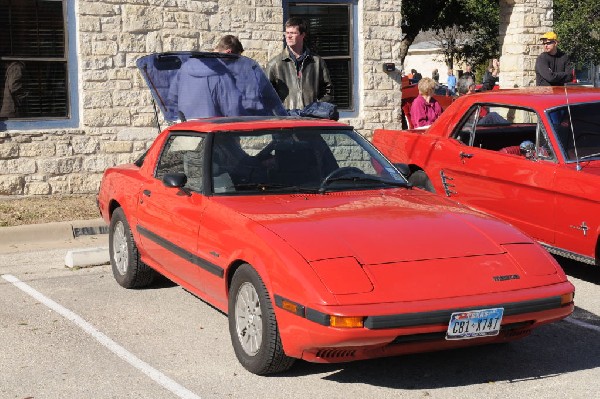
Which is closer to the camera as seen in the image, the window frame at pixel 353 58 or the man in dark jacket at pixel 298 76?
the man in dark jacket at pixel 298 76

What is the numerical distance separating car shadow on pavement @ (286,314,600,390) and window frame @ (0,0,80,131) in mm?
7804

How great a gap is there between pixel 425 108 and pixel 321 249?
9133 millimetres

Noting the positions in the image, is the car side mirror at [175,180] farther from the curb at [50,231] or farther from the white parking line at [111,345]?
the curb at [50,231]

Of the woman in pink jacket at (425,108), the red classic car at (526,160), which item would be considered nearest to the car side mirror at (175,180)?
the red classic car at (526,160)

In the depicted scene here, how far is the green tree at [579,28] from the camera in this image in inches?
1421

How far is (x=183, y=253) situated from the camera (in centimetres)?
670

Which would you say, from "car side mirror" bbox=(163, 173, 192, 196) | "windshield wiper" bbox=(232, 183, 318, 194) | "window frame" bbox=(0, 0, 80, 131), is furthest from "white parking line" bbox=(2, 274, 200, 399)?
"window frame" bbox=(0, 0, 80, 131)

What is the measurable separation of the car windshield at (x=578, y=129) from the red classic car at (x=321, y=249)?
2072mm

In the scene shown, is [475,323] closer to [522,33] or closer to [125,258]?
[125,258]

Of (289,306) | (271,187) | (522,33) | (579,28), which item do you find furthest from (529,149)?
(579,28)

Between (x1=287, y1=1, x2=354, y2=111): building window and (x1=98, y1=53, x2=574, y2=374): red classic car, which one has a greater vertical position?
(x1=287, y1=1, x2=354, y2=111): building window

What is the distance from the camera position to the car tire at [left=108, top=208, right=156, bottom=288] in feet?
25.8

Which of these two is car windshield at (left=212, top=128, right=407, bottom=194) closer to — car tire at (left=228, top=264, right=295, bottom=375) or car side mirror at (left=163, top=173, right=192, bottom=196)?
car side mirror at (left=163, top=173, right=192, bottom=196)

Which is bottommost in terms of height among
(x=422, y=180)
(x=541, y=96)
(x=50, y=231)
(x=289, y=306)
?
(x=50, y=231)
